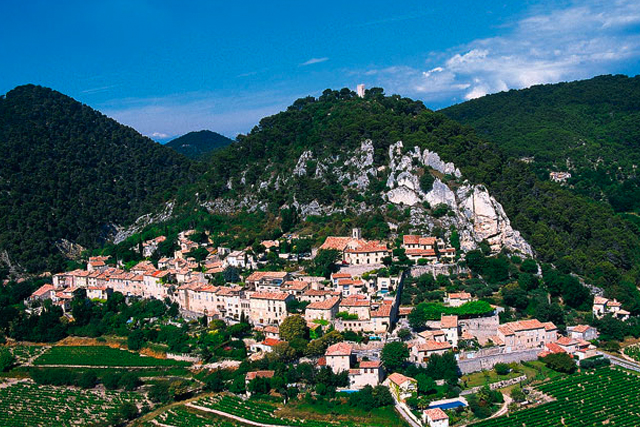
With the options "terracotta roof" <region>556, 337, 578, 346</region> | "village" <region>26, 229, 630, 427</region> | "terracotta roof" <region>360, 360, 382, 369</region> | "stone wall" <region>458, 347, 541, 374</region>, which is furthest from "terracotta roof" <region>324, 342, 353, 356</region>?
"terracotta roof" <region>556, 337, 578, 346</region>

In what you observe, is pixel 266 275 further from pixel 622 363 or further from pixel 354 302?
pixel 622 363

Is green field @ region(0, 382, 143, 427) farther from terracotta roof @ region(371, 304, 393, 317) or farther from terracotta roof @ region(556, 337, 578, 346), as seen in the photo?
terracotta roof @ region(556, 337, 578, 346)

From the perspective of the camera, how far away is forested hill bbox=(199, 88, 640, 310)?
5716 cm

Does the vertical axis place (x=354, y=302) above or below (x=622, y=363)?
above

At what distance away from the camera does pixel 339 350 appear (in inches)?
1457

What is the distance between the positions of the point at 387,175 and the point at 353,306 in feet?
84.0

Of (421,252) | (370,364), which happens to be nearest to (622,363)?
(421,252)

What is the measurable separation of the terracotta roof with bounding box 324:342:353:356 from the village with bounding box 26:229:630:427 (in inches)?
2.6

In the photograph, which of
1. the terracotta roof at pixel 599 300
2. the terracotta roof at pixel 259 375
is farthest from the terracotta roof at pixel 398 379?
the terracotta roof at pixel 599 300

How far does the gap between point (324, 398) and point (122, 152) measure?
287 ft

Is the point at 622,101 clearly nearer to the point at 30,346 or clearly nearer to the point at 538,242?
the point at 538,242

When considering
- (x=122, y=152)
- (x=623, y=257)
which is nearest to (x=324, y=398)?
(x=623, y=257)

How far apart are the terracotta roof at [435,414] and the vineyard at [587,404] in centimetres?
192

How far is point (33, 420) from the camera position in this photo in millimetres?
35969
